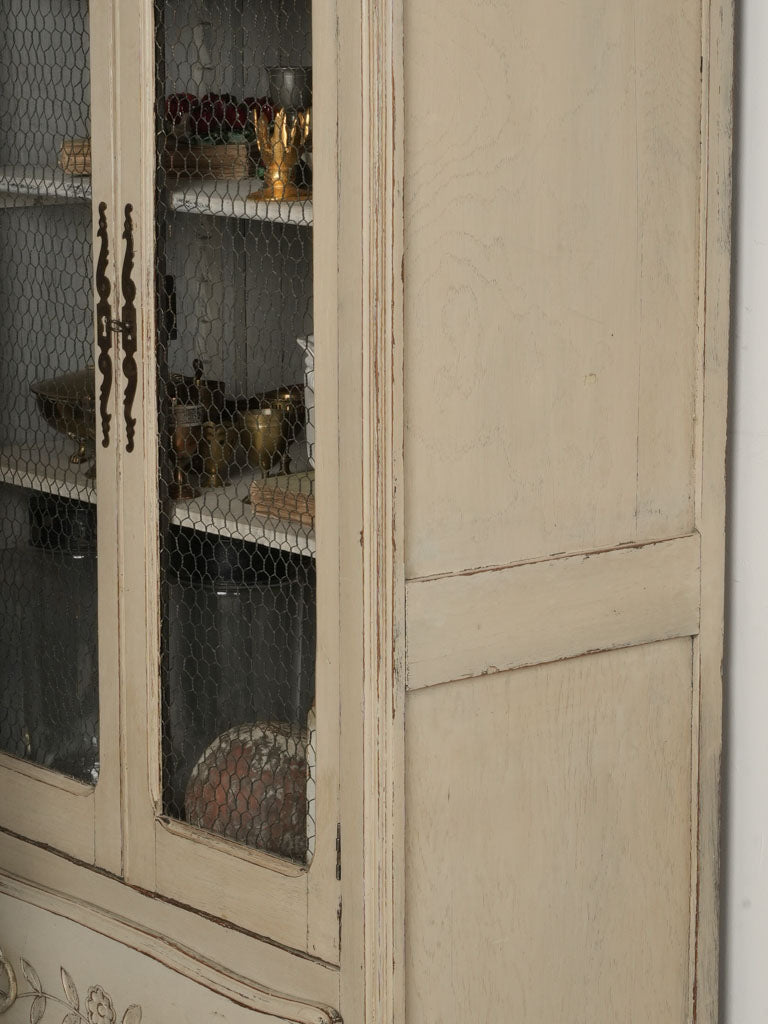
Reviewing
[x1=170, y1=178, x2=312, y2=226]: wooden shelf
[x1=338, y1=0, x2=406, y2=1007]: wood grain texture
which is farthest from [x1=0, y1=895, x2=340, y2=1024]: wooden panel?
[x1=170, y1=178, x2=312, y2=226]: wooden shelf

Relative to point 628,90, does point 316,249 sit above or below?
below

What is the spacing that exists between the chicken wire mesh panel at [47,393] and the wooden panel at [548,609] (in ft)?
1.58

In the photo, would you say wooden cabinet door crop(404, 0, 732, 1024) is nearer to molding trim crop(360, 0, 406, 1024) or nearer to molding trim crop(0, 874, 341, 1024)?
molding trim crop(360, 0, 406, 1024)

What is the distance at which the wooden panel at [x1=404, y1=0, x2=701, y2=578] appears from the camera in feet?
4.56

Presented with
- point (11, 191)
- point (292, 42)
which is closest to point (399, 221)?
point (292, 42)

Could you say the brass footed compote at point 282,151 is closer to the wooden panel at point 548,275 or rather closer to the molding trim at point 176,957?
the wooden panel at point 548,275

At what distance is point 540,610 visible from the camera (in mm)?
1513

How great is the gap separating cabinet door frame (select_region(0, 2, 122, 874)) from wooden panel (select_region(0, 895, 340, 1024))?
0.32 feet

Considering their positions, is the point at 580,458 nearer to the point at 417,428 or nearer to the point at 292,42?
the point at 417,428

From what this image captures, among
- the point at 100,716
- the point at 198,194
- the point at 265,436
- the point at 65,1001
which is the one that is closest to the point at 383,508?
the point at 265,436

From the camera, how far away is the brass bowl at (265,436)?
1.49m

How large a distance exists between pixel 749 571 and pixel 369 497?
0.60 meters

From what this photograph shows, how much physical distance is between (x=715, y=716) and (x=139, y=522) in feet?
2.35

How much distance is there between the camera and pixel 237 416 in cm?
152
